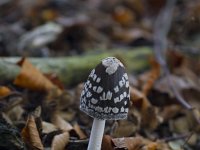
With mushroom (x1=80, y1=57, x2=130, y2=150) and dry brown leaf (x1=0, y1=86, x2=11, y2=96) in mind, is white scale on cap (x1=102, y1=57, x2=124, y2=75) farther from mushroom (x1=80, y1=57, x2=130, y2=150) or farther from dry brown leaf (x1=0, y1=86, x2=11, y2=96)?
dry brown leaf (x1=0, y1=86, x2=11, y2=96)

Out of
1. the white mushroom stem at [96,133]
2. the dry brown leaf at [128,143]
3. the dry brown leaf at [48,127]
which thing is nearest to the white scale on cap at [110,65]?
the white mushroom stem at [96,133]

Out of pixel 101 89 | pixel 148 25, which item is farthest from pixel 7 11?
pixel 101 89

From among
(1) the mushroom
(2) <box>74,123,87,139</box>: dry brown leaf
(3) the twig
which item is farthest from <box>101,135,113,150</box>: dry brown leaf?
(3) the twig

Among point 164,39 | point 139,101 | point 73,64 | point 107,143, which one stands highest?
point 164,39

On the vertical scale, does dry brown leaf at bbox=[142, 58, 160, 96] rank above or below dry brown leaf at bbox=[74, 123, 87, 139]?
above

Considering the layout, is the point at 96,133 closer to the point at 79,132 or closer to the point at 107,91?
the point at 107,91

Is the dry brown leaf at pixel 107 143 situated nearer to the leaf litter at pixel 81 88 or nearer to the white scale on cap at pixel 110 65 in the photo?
the leaf litter at pixel 81 88


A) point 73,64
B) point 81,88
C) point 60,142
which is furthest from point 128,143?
point 73,64
